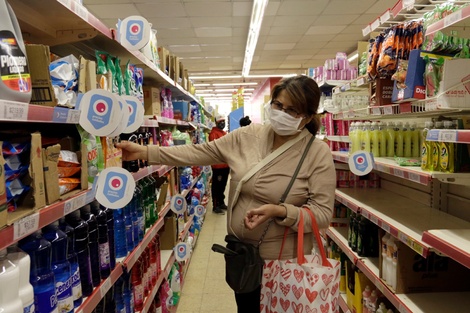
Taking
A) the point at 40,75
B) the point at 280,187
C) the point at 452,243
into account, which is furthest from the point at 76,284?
the point at 452,243

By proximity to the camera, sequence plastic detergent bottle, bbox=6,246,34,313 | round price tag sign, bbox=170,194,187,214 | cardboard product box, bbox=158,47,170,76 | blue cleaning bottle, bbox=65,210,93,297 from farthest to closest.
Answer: cardboard product box, bbox=158,47,170,76
round price tag sign, bbox=170,194,187,214
blue cleaning bottle, bbox=65,210,93,297
plastic detergent bottle, bbox=6,246,34,313

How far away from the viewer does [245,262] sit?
1712 mm

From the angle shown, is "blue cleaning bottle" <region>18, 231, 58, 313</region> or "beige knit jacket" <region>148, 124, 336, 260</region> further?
"beige knit jacket" <region>148, 124, 336, 260</region>

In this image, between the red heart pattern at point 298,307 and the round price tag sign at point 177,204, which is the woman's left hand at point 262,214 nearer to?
the red heart pattern at point 298,307

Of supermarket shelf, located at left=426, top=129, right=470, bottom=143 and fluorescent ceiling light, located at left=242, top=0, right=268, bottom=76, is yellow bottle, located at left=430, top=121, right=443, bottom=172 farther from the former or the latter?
fluorescent ceiling light, located at left=242, top=0, right=268, bottom=76

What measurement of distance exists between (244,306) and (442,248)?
1031 millimetres

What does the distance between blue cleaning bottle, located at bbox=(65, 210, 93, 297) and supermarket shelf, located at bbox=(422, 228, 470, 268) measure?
142cm

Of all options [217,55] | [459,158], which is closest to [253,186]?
[459,158]


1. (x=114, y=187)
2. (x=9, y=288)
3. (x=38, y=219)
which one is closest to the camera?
(x=9, y=288)

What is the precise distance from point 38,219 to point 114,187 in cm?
33

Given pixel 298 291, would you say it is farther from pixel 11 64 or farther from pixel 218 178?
pixel 218 178

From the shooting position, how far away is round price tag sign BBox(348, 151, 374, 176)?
227cm

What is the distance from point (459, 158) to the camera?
167 centimetres

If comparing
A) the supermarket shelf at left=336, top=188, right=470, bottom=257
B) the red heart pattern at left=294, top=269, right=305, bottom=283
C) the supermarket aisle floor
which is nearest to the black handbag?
the red heart pattern at left=294, top=269, right=305, bottom=283
